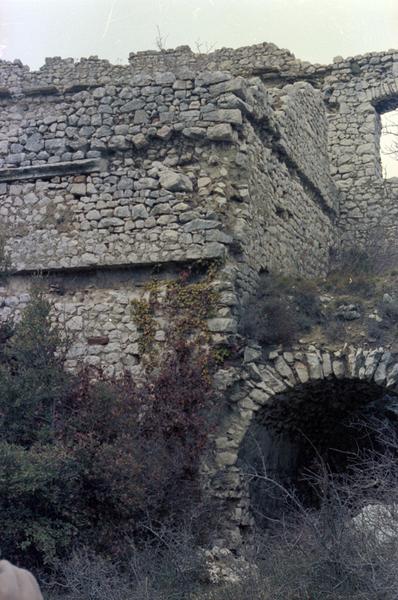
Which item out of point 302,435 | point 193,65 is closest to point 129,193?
point 302,435

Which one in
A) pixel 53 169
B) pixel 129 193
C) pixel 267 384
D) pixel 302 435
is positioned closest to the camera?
pixel 267 384

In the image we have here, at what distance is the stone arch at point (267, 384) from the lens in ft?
31.5

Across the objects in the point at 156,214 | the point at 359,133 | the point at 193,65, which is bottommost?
the point at 156,214

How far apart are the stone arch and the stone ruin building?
14 millimetres

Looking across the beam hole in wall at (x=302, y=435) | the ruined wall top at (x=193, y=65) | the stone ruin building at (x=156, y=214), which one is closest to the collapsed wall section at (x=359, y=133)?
the ruined wall top at (x=193, y=65)

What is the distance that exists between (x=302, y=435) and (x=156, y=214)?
3.92 metres

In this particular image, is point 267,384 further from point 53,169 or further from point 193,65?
point 193,65

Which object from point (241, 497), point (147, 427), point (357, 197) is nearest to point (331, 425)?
point (241, 497)

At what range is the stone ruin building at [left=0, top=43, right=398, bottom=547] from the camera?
999cm

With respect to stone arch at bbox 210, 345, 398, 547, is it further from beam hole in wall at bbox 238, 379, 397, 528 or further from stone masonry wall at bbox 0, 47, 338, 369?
stone masonry wall at bbox 0, 47, 338, 369

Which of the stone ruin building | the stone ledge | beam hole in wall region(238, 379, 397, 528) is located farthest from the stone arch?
the stone ledge

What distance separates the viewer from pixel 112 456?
28.3 feet

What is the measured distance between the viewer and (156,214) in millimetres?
10531

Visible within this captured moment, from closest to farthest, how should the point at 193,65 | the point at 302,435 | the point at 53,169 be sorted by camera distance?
1. the point at 53,169
2. the point at 302,435
3. the point at 193,65
